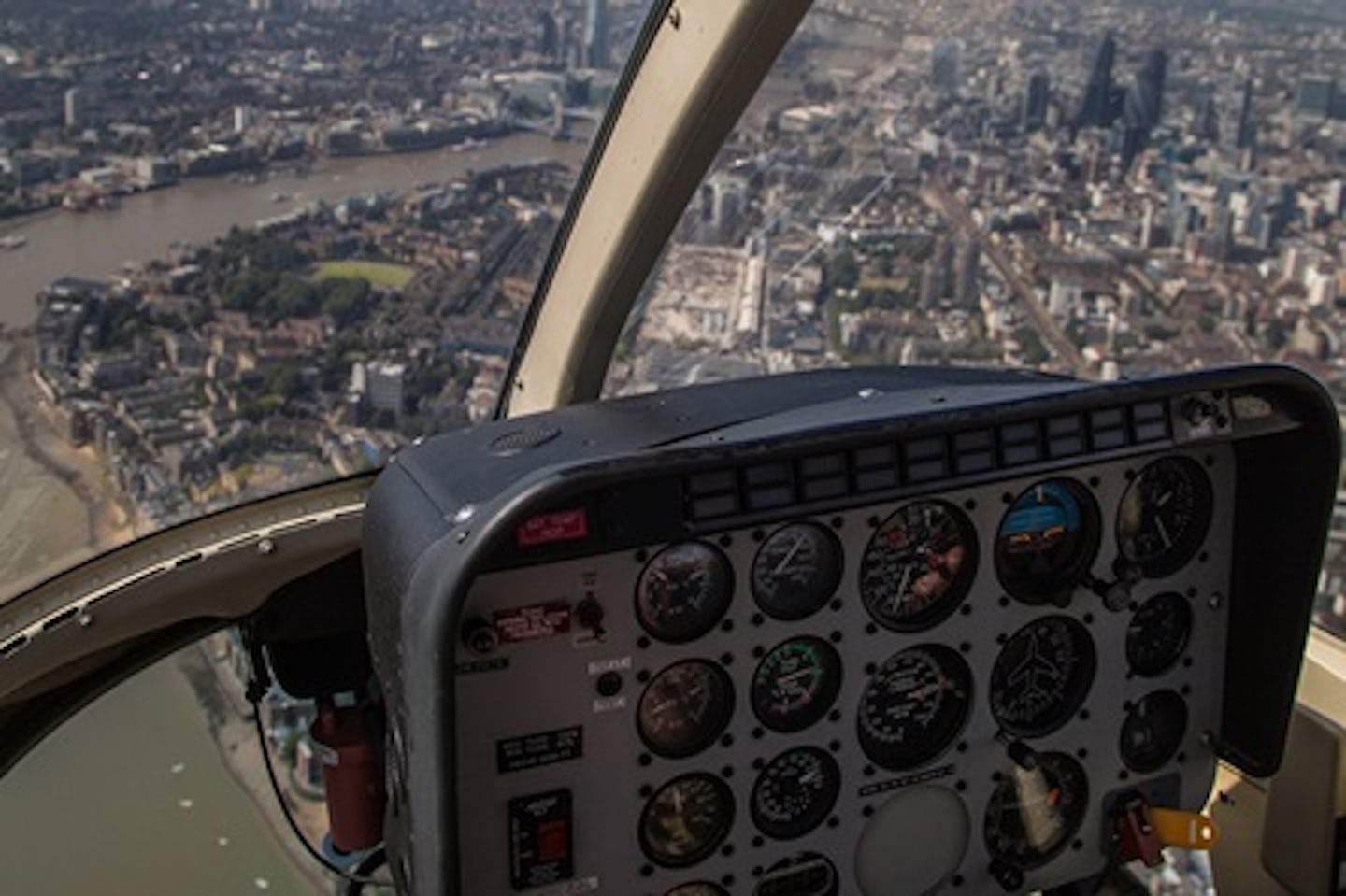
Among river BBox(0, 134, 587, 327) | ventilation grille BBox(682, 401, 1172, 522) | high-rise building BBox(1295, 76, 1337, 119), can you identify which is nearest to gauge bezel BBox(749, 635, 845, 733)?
ventilation grille BBox(682, 401, 1172, 522)

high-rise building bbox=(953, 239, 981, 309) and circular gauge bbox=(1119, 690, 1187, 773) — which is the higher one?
high-rise building bbox=(953, 239, 981, 309)

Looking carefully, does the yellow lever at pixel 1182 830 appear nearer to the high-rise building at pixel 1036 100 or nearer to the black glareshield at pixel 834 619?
the black glareshield at pixel 834 619

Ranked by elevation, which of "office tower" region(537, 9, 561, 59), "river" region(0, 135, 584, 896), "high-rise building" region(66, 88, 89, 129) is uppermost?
"office tower" region(537, 9, 561, 59)

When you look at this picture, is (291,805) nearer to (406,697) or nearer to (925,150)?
(406,697)

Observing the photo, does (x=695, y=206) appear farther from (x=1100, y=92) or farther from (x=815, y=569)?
(x=815, y=569)

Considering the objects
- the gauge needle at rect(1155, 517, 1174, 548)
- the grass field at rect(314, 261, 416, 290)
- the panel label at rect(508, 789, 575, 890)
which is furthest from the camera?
the grass field at rect(314, 261, 416, 290)

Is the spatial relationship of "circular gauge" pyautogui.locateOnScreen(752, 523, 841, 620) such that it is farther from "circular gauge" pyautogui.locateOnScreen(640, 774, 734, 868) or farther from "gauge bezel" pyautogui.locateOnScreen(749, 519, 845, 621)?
"circular gauge" pyautogui.locateOnScreen(640, 774, 734, 868)
